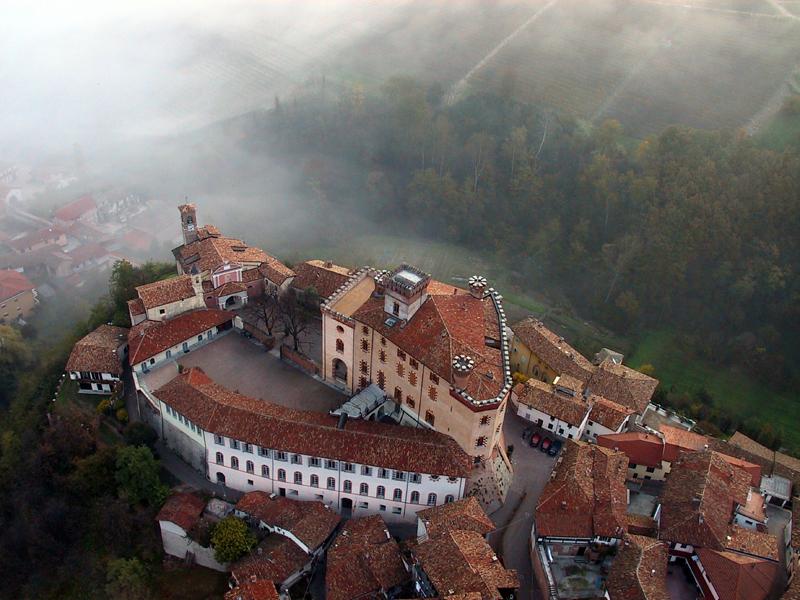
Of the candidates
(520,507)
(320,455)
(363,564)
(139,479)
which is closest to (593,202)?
(520,507)

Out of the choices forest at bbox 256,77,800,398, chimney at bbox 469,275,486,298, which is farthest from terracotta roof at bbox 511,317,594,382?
forest at bbox 256,77,800,398

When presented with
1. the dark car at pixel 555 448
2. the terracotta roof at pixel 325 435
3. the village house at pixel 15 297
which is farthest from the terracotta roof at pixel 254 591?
the village house at pixel 15 297

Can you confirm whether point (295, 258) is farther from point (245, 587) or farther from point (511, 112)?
point (245, 587)

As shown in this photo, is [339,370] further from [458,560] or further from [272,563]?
[458,560]

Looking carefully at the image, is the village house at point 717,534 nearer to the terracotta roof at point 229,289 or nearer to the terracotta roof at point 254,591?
the terracotta roof at point 254,591

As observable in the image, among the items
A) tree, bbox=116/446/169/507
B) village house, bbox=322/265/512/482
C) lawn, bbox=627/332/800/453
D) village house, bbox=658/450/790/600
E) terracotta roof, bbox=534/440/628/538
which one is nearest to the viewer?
village house, bbox=658/450/790/600

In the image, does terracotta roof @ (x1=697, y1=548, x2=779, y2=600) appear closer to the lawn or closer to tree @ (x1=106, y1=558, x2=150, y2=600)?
the lawn
